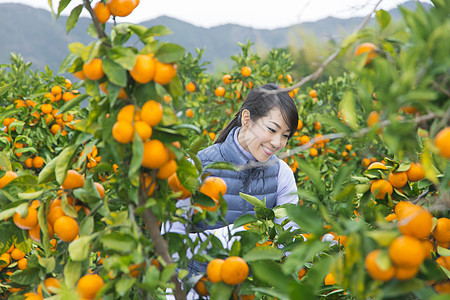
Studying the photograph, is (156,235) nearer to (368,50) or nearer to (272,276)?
(272,276)

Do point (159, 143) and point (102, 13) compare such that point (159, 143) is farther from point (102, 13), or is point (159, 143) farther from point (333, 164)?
point (333, 164)

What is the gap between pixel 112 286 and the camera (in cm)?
59

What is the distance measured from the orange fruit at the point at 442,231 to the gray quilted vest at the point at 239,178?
87cm

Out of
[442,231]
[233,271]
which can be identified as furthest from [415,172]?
[233,271]

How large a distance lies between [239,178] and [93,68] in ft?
3.43

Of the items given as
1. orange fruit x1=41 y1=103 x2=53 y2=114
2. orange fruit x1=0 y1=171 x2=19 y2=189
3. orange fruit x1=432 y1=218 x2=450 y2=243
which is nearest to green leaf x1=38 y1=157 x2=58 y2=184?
orange fruit x1=0 y1=171 x2=19 y2=189

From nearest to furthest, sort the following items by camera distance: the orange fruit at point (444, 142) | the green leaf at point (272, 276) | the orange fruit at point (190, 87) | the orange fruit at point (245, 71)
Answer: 1. the orange fruit at point (444, 142)
2. the green leaf at point (272, 276)
3. the orange fruit at point (245, 71)
4. the orange fruit at point (190, 87)

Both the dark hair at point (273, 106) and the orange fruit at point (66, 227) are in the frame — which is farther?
the dark hair at point (273, 106)

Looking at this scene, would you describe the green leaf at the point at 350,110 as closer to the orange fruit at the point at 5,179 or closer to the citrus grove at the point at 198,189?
the citrus grove at the point at 198,189

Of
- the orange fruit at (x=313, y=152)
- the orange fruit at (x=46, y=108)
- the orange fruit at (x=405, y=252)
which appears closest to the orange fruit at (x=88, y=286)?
the orange fruit at (x=405, y=252)

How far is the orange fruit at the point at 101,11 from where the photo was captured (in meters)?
0.63

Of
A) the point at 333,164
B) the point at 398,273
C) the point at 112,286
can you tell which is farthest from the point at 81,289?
the point at 333,164

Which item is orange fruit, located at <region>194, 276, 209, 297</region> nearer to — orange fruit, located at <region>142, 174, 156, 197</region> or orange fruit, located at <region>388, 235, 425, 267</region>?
orange fruit, located at <region>142, 174, 156, 197</region>

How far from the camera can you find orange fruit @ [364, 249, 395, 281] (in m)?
0.46
